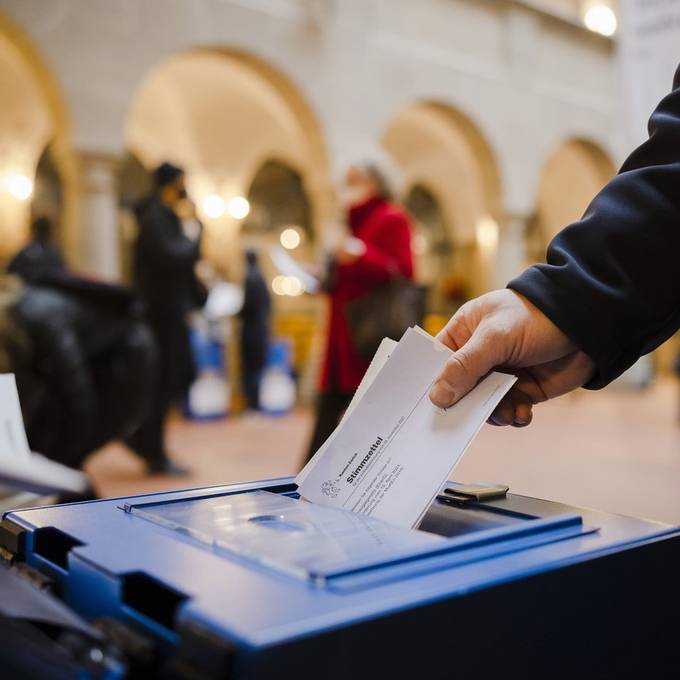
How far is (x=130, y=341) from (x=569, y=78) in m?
10.1

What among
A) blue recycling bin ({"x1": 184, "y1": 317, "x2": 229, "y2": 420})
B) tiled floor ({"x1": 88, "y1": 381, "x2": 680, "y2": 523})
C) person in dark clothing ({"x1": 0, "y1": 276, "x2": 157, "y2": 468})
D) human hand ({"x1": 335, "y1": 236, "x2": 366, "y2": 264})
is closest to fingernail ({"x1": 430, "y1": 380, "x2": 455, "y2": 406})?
person in dark clothing ({"x1": 0, "y1": 276, "x2": 157, "y2": 468})

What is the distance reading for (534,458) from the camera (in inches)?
209

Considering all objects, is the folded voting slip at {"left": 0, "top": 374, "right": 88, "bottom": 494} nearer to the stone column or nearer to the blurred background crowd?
the blurred background crowd

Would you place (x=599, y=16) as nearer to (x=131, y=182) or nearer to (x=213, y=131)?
(x=213, y=131)

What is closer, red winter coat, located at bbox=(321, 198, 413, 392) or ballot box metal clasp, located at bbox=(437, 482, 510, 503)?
ballot box metal clasp, located at bbox=(437, 482, 510, 503)

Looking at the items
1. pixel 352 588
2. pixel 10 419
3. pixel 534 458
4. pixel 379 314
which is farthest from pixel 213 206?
pixel 352 588

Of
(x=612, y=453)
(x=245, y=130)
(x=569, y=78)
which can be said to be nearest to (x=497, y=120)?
(x=569, y=78)

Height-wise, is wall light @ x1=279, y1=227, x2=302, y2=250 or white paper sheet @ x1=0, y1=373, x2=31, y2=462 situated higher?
wall light @ x1=279, y1=227, x2=302, y2=250

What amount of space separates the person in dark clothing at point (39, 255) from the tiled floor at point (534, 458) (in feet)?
4.08

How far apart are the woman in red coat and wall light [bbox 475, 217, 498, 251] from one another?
24.5ft

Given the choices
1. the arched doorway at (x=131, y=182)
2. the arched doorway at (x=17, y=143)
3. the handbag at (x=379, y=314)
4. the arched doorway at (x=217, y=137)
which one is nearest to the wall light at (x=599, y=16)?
the arched doorway at (x=217, y=137)

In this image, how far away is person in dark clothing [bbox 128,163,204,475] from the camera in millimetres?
4504

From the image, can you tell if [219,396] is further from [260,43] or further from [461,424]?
[461,424]

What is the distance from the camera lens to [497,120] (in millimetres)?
10539
